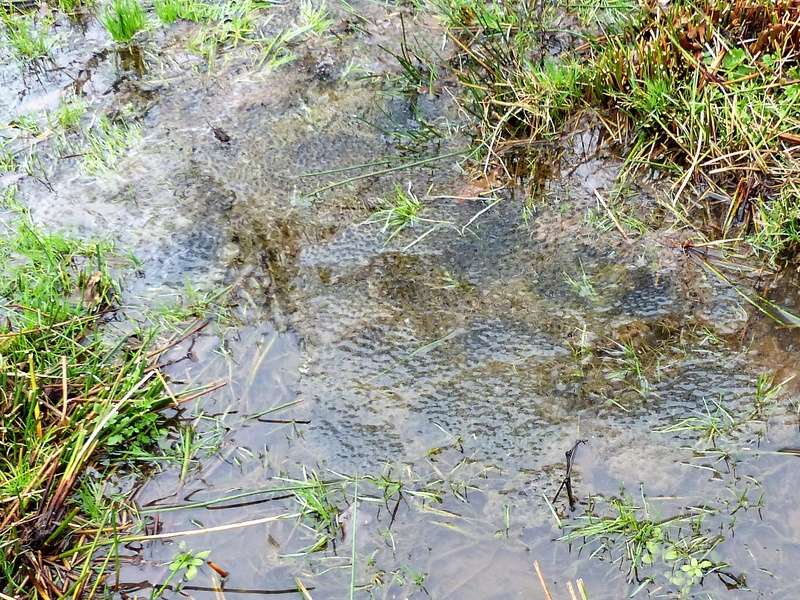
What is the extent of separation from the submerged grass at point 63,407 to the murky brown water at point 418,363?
0.46 ft

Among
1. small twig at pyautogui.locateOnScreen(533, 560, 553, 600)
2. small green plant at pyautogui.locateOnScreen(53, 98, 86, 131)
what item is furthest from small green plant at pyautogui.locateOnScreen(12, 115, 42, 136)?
small twig at pyautogui.locateOnScreen(533, 560, 553, 600)

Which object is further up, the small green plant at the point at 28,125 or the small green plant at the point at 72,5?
the small green plant at the point at 72,5

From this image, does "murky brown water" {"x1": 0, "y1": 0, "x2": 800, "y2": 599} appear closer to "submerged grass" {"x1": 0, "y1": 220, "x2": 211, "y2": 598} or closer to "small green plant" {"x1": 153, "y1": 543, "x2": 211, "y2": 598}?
"small green plant" {"x1": 153, "y1": 543, "x2": 211, "y2": 598}

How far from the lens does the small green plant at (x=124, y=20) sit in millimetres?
3885

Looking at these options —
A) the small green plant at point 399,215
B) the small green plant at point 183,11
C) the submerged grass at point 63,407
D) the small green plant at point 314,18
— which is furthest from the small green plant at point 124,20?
the small green plant at point 399,215

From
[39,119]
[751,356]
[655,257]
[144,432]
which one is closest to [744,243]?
[655,257]

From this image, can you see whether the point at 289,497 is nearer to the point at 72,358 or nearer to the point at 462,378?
the point at 462,378

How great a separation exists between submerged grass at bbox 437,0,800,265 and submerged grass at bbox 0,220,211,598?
1.86m

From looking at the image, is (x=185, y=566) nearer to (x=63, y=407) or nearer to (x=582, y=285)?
(x=63, y=407)

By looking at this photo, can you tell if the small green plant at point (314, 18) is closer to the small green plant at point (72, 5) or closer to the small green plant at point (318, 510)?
the small green plant at point (72, 5)

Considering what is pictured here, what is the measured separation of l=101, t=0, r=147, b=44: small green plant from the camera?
3.88 metres

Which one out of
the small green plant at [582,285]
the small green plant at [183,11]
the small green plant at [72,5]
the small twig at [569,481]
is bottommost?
the small twig at [569,481]

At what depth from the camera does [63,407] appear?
238 centimetres

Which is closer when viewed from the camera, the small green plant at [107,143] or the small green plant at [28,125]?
the small green plant at [107,143]
